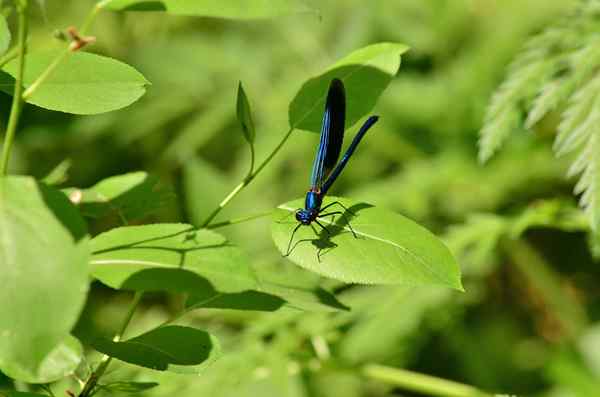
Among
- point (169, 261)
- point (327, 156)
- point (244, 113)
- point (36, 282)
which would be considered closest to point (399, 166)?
point (327, 156)

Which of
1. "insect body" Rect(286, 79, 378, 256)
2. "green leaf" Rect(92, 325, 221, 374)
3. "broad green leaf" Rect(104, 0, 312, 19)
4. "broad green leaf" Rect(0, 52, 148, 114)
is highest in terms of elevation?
"broad green leaf" Rect(104, 0, 312, 19)

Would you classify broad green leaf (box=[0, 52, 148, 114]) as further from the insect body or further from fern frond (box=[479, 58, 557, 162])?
fern frond (box=[479, 58, 557, 162])

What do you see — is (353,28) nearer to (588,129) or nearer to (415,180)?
(415,180)

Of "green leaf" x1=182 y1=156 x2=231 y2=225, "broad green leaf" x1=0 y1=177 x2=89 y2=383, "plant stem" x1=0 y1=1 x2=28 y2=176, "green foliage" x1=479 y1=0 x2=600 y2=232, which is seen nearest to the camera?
"broad green leaf" x1=0 y1=177 x2=89 y2=383

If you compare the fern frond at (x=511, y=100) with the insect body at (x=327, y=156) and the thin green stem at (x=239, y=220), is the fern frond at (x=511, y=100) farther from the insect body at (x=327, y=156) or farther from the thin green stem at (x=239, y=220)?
the thin green stem at (x=239, y=220)

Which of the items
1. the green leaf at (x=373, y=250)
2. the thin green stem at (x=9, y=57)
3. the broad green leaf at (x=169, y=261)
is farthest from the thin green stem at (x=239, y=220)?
the thin green stem at (x=9, y=57)

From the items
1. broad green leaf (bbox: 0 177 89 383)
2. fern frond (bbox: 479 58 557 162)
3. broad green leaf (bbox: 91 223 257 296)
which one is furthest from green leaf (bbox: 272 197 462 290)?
fern frond (bbox: 479 58 557 162)

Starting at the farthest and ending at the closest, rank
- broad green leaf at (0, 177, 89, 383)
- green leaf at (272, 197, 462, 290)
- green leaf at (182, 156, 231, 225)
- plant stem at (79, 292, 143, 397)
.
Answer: green leaf at (182, 156, 231, 225) < plant stem at (79, 292, 143, 397) < green leaf at (272, 197, 462, 290) < broad green leaf at (0, 177, 89, 383)

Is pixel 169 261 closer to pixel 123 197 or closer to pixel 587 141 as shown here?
pixel 123 197

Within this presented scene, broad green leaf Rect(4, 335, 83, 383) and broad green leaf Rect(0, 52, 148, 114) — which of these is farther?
broad green leaf Rect(0, 52, 148, 114)
